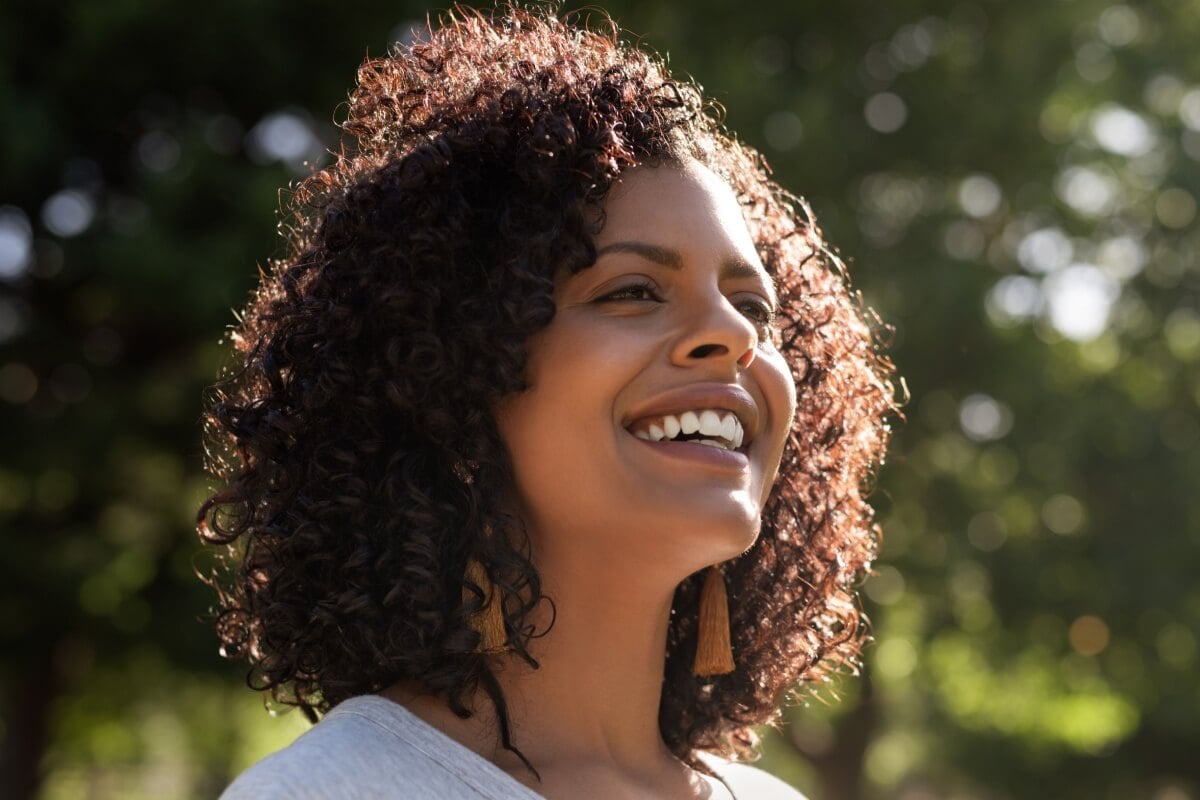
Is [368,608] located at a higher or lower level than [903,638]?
lower

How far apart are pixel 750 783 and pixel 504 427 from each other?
87 centimetres

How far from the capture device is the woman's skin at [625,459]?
76.4 inches

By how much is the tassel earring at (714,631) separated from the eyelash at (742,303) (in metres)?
0.48

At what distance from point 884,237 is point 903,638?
453 cm

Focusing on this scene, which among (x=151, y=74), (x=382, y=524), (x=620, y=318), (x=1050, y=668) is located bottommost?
(x=382, y=524)

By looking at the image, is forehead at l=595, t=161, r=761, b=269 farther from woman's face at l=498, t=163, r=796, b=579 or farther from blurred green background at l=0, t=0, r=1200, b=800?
blurred green background at l=0, t=0, r=1200, b=800

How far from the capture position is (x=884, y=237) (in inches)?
337

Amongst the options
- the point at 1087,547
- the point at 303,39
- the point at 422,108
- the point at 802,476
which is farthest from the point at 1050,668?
the point at 422,108

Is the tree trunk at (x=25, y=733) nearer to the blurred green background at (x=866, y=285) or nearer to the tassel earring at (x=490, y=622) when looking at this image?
the blurred green background at (x=866, y=285)

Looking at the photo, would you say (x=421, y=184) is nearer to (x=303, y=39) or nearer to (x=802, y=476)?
(x=802, y=476)

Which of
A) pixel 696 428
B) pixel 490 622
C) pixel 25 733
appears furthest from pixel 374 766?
pixel 25 733

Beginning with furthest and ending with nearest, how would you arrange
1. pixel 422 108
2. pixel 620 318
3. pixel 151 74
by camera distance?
pixel 151 74 → pixel 422 108 → pixel 620 318

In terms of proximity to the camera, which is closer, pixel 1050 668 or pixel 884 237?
pixel 884 237

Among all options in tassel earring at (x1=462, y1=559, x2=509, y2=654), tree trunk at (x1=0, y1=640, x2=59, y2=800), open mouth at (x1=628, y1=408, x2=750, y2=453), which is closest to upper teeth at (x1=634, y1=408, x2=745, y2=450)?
open mouth at (x1=628, y1=408, x2=750, y2=453)
